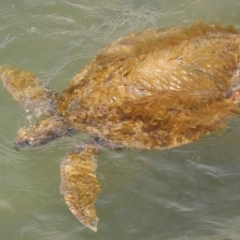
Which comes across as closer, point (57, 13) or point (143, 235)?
point (143, 235)

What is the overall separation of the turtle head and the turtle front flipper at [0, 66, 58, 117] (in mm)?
149

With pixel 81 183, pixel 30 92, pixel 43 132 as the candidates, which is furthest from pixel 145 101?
pixel 30 92

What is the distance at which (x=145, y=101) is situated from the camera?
4531 millimetres

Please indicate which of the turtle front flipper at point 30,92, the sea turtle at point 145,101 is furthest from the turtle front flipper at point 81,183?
the turtle front flipper at point 30,92

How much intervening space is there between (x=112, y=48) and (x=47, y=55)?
144 cm

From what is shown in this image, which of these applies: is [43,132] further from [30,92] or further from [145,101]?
[145,101]

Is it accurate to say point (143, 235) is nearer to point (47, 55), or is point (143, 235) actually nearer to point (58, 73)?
point (58, 73)

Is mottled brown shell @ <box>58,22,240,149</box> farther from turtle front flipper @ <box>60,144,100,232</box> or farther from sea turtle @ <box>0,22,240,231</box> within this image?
turtle front flipper @ <box>60,144,100,232</box>

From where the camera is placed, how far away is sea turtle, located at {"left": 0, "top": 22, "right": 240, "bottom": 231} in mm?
4562

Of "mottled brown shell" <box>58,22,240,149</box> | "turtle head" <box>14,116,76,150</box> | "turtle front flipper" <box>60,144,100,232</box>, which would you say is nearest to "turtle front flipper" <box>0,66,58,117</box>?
"turtle head" <box>14,116,76,150</box>

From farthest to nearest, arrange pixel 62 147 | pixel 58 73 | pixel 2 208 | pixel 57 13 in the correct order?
pixel 57 13
pixel 58 73
pixel 62 147
pixel 2 208

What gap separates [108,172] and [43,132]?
1.05m

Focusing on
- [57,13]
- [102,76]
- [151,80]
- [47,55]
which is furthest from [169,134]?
[57,13]

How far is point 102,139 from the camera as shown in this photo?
16.2 feet
